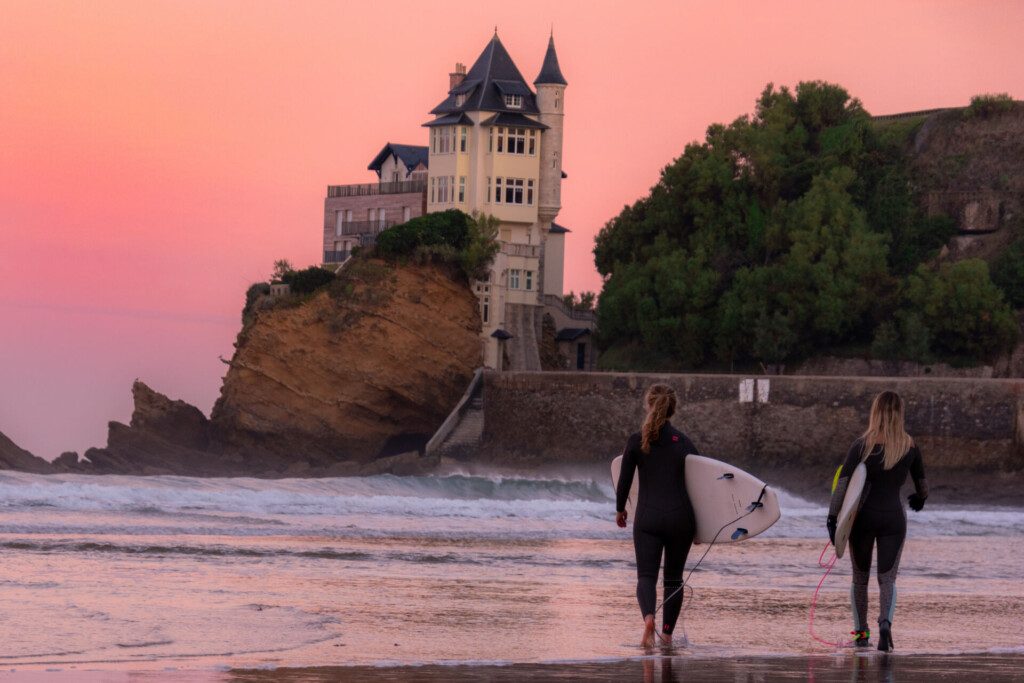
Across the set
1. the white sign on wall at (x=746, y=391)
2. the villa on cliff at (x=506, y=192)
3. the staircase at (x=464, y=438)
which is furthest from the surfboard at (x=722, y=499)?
the villa on cliff at (x=506, y=192)

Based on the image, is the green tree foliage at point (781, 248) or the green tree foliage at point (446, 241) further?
the green tree foliage at point (446, 241)

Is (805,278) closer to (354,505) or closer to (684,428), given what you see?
(684,428)

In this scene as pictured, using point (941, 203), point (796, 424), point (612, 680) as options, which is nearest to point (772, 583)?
point (612, 680)

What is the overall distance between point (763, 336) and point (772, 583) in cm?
3449

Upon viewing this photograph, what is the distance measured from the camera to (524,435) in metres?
49.4

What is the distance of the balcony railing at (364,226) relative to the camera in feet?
195

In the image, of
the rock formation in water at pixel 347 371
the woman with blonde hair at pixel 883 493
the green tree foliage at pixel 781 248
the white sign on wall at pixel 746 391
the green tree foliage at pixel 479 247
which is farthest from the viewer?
the green tree foliage at pixel 479 247

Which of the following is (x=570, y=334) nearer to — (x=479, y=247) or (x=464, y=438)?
(x=479, y=247)

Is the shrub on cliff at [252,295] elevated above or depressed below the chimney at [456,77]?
below

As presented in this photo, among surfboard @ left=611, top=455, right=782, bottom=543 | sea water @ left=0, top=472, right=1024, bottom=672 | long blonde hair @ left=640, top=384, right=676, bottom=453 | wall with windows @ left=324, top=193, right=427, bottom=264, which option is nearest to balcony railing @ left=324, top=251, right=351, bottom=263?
wall with windows @ left=324, top=193, right=427, bottom=264

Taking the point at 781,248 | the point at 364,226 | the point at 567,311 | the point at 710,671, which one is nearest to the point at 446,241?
the point at 364,226

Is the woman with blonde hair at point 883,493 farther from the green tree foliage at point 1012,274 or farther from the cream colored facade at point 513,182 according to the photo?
the cream colored facade at point 513,182

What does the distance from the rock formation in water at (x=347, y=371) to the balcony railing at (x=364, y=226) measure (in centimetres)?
649

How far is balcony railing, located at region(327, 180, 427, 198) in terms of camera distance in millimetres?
59406
